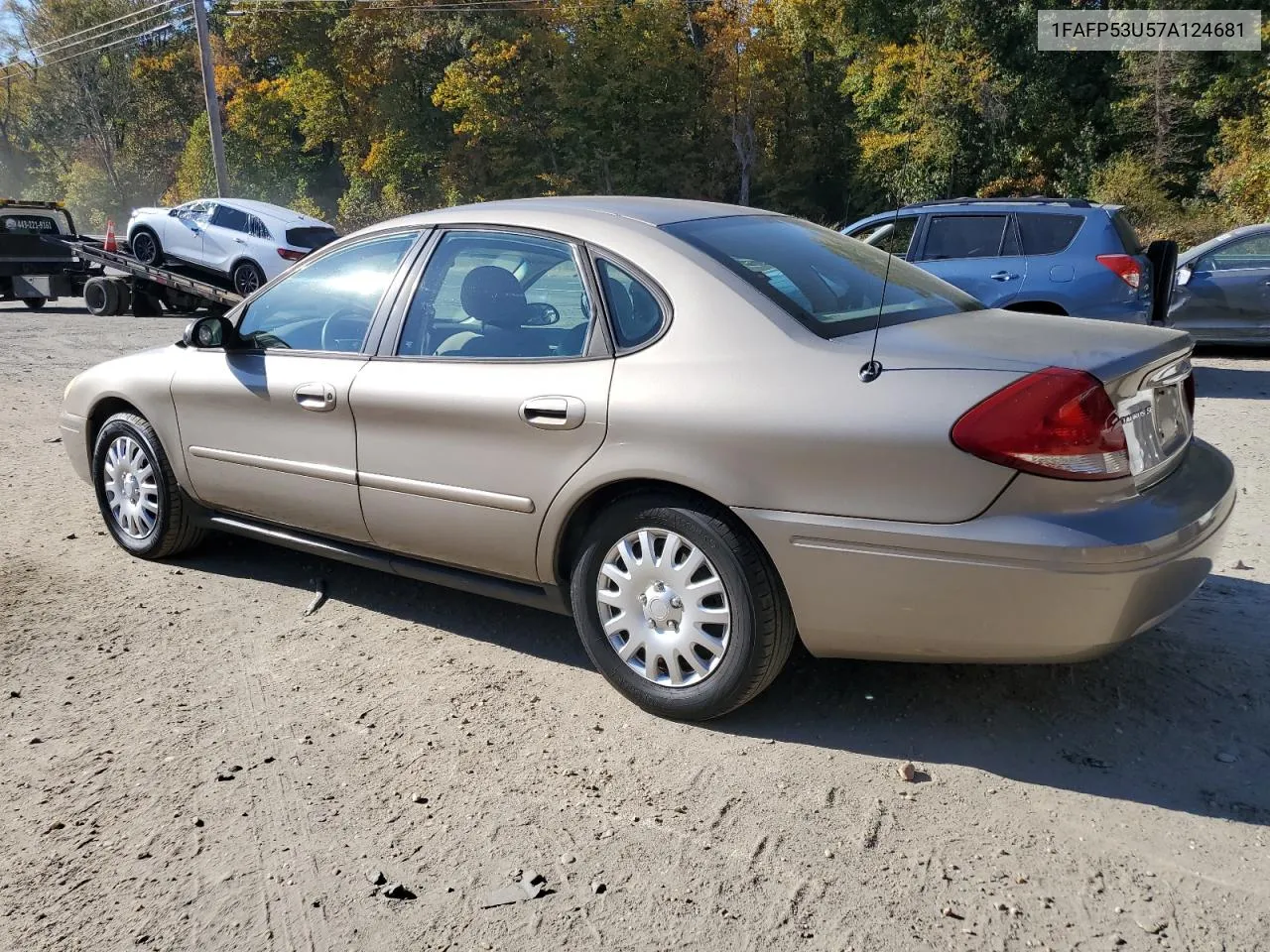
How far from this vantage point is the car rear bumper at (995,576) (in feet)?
9.48

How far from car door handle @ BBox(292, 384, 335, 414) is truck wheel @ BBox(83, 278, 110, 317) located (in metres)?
16.4

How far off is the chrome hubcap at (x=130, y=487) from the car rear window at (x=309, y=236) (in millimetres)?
13859

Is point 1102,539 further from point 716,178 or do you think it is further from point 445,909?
point 716,178

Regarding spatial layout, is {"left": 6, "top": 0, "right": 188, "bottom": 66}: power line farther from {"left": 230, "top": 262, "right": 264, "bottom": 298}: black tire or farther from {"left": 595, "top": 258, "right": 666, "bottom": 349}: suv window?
{"left": 595, "top": 258, "right": 666, "bottom": 349}: suv window

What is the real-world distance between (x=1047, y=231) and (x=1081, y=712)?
268 inches

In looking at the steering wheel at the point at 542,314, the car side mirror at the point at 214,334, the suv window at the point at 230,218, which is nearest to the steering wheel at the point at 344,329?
the car side mirror at the point at 214,334

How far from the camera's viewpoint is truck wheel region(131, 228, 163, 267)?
19.8 metres

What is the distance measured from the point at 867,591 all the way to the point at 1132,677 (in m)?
1.25

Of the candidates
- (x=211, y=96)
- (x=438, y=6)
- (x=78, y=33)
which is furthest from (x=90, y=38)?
(x=211, y=96)

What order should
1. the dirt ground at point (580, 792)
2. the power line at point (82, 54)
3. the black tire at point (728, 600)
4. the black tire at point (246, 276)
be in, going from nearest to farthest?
the dirt ground at point (580, 792) < the black tire at point (728, 600) < the black tire at point (246, 276) < the power line at point (82, 54)

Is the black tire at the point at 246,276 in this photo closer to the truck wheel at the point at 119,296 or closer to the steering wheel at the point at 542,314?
the truck wheel at the point at 119,296

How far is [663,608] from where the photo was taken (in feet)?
11.4

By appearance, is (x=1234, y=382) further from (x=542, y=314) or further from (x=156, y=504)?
(x=156, y=504)

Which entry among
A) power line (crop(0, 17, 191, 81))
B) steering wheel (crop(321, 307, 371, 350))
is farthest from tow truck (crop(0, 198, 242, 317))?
power line (crop(0, 17, 191, 81))
